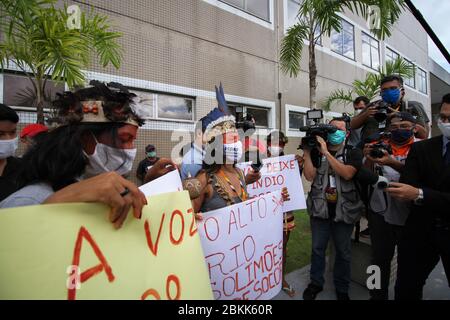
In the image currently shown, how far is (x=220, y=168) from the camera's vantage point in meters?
2.10

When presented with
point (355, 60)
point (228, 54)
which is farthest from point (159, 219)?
point (355, 60)

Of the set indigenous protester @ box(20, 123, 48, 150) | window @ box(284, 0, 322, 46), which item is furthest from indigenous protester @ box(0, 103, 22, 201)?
window @ box(284, 0, 322, 46)

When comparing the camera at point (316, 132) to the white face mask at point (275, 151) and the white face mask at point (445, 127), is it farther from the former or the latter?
the white face mask at point (275, 151)

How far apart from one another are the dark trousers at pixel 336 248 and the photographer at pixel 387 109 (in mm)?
952

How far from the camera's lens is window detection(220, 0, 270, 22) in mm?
7801

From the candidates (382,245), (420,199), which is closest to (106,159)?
(420,199)

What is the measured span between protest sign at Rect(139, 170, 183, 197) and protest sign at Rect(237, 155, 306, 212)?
68.4 inches

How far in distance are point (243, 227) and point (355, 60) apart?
12.3 metres

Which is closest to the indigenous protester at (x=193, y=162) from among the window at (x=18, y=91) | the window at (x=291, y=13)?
the window at (x=18, y=91)

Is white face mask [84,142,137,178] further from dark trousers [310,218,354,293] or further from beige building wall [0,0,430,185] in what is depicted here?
beige building wall [0,0,430,185]

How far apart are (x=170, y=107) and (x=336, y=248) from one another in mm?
4742

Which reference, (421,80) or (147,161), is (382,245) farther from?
(421,80)

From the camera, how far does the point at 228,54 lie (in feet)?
24.6

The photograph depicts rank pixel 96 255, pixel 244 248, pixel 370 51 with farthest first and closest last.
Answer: pixel 370 51, pixel 244 248, pixel 96 255
